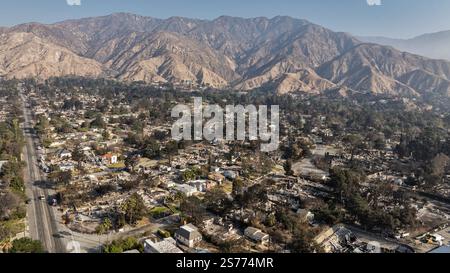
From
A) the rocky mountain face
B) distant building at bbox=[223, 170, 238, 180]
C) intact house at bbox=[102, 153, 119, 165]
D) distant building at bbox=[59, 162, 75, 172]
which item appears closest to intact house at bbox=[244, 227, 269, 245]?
distant building at bbox=[223, 170, 238, 180]

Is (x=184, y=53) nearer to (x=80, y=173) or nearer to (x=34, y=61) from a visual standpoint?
(x=34, y=61)

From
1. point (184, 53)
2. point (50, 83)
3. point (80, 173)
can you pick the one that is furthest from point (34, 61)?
point (80, 173)

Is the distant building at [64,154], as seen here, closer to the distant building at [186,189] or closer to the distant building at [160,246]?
the distant building at [186,189]

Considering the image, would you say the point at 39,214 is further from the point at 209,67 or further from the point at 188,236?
the point at 209,67

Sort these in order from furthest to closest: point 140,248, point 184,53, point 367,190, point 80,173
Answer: point 184,53
point 80,173
point 367,190
point 140,248

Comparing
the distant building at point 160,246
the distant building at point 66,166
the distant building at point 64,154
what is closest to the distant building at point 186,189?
the distant building at point 160,246
